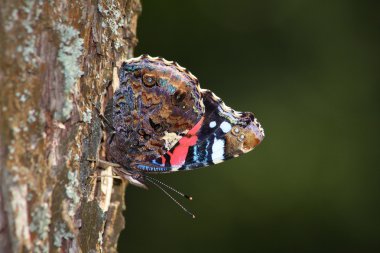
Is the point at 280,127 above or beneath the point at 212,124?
beneath

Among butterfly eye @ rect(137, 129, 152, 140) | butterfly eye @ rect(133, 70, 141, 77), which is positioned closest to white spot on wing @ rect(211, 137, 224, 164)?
butterfly eye @ rect(137, 129, 152, 140)

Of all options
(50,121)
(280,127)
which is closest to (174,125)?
(50,121)

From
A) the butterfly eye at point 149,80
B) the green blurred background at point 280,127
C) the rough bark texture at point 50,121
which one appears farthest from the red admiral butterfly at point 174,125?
the green blurred background at point 280,127

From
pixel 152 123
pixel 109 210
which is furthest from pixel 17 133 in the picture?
pixel 152 123

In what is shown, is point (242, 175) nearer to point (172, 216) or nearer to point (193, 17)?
point (172, 216)

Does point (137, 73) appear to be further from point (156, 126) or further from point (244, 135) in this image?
point (244, 135)

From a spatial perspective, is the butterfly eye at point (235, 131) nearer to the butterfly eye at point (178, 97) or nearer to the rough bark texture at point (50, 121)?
the butterfly eye at point (178, 97)
